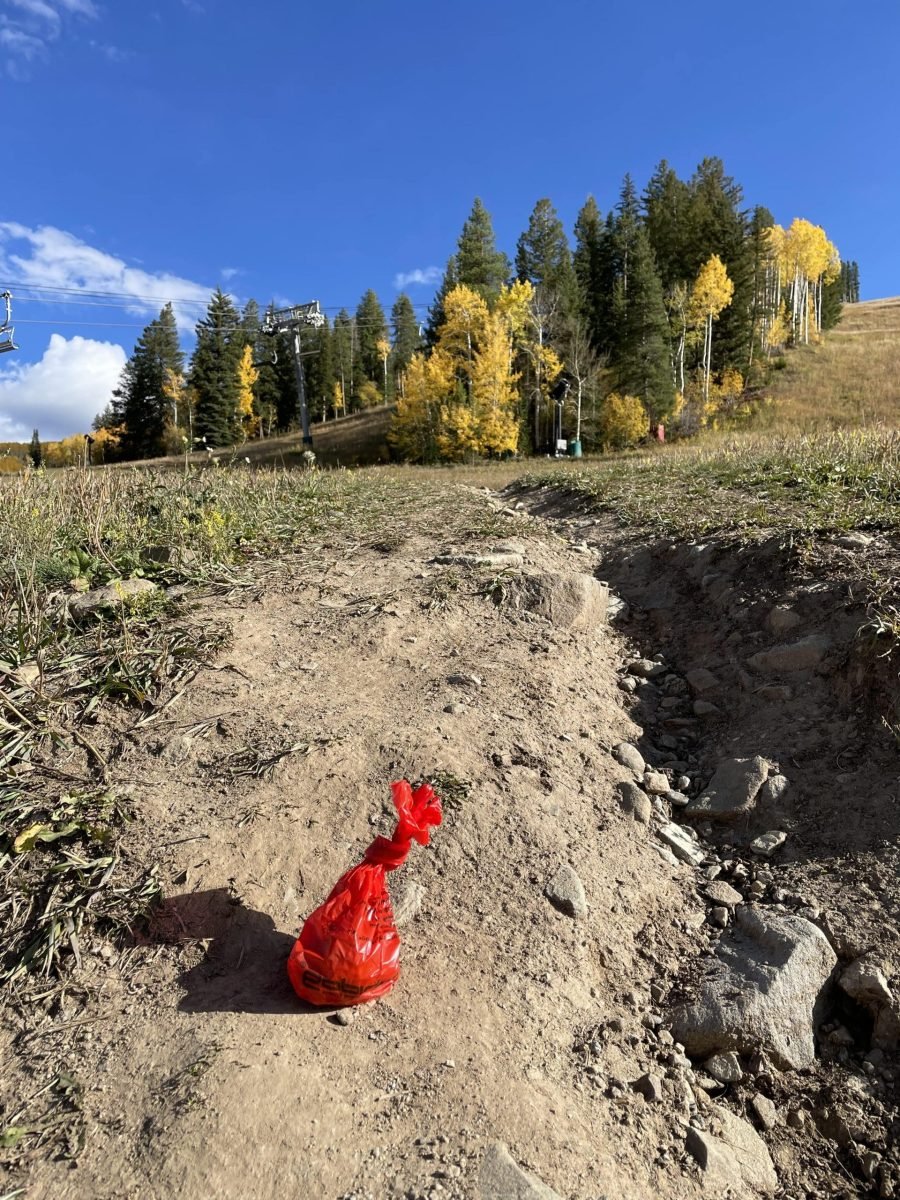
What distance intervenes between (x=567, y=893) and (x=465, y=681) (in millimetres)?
1237

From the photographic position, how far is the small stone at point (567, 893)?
89.2 inches

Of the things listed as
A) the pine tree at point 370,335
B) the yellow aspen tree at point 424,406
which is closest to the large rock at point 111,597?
the yellow aspen tree at point 424,406

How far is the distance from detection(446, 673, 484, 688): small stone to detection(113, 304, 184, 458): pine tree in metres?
53.2

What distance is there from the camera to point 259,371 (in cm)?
5462

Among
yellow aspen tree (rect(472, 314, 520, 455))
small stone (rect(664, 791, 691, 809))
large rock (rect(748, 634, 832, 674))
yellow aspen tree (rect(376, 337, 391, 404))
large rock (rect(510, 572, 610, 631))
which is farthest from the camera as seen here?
yellow aspen tree (rect(376, 337, 391, 404))

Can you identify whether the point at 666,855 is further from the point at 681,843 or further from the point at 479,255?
the point at 479,255

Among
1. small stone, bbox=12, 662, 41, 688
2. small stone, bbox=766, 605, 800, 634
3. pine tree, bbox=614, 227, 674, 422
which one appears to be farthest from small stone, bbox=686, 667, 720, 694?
pine tree, bbox=614, 227, 674, 422

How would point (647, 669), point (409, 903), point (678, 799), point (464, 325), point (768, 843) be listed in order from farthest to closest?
point (464, 325), point (647, 669), point (678, 799), point (768, 843), point (409, 903)

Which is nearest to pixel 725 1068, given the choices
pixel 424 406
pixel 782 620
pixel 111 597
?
pixel 782 620

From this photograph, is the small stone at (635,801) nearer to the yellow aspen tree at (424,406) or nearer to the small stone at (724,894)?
the small stone at (724,894)

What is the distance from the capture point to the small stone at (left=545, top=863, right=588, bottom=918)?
89.2 inches

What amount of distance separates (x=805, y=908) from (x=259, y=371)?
192 ft

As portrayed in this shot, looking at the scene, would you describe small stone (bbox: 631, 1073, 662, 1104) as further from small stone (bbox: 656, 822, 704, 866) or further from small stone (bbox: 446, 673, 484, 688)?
small stone (bbox: 446, 673, 484, 688)

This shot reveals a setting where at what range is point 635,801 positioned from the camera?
111 inches
